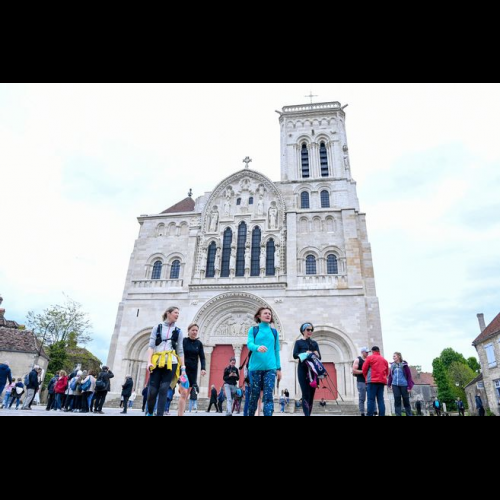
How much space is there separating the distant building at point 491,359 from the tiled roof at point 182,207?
2072 cm

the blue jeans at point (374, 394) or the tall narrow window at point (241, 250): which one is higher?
the tall narrow window at point (241, 250)

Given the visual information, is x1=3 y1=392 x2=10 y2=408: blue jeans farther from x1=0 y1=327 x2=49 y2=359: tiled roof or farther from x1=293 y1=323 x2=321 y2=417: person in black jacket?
x1=293 y1=323 x2=321 y2=417: person in black jacket

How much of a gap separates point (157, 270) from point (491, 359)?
20.8 meters

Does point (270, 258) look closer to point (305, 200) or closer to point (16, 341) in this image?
point (305, 200)

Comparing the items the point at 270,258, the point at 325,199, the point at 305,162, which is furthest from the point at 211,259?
the point at 305,162

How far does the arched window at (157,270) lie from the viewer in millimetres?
22844

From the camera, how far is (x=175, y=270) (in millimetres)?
22812

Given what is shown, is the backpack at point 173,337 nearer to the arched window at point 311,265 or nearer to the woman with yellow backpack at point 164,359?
the woman with yellow backpack at point 164,359

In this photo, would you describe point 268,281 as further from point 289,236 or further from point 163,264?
point 163,264

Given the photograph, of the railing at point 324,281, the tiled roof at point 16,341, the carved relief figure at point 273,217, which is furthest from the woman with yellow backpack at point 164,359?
the tiled roof at point 16,341

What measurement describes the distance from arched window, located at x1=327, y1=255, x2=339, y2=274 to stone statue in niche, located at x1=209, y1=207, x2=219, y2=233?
775 cm

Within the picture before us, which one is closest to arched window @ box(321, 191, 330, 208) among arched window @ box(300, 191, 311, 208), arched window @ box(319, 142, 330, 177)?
arched window @ box(300, 191, 311, 208)
